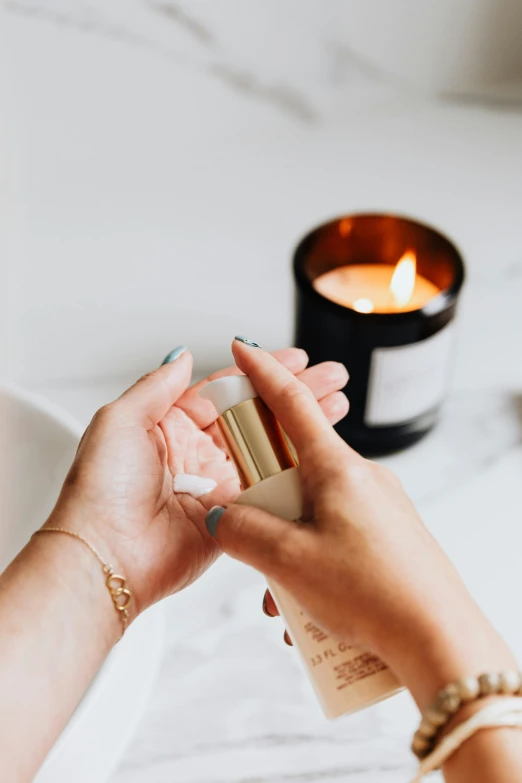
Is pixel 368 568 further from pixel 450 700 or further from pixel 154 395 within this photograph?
pixel 154 395

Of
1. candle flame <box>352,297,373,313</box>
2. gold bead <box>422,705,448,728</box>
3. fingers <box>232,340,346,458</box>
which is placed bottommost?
gold bead <box>422,705,448,728</box>

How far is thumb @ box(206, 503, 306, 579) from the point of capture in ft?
1.09

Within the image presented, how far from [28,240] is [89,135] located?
144 millimetres

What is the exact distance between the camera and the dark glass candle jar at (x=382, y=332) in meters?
0.53

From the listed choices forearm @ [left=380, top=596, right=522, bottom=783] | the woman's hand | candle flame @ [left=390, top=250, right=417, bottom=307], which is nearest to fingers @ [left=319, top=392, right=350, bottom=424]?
the woman's hand

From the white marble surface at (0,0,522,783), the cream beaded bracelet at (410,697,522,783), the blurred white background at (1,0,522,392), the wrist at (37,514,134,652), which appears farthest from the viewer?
the blurred white background at (1,0,522,392)

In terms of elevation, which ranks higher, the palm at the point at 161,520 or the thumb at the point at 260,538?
the thumb at the point at 260,538

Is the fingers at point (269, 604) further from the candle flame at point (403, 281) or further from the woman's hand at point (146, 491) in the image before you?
the candle flame at point (403, 281)

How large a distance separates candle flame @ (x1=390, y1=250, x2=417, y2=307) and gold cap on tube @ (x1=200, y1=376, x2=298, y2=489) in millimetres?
224

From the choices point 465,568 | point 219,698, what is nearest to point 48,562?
point 219,698

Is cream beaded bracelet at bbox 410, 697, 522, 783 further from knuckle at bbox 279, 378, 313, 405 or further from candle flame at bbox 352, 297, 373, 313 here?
candle flame at bbox 352, 297, 373, 313

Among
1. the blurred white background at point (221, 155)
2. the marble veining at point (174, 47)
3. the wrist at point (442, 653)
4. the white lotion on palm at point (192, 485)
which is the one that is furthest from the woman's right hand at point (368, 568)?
the marble veining at point (174, 47)

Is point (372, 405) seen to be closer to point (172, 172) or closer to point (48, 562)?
point (48, 562)

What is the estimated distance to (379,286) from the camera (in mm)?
613
